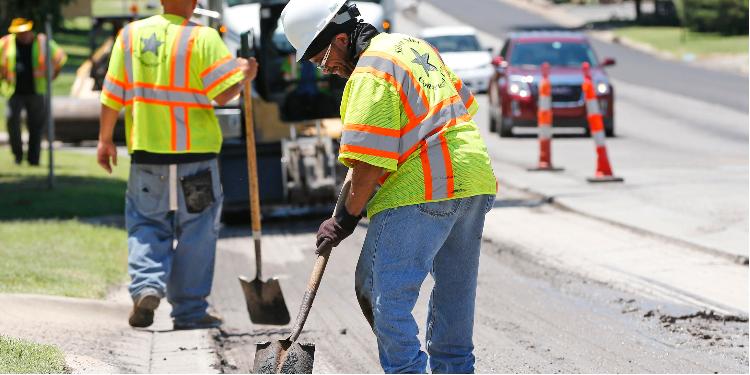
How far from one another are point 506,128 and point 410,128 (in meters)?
18.8

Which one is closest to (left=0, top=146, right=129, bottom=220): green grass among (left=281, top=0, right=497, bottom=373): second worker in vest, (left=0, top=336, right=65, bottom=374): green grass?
(left=0, top=336, right=65, bottom=374): green grass

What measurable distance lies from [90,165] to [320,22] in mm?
15552

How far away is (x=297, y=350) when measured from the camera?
237 inches

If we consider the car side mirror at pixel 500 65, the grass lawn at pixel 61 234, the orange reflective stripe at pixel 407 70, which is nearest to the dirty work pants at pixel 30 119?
the grass lawn at pixel 61 234

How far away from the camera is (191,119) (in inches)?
343

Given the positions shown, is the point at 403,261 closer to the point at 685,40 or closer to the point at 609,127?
the point at 609,127

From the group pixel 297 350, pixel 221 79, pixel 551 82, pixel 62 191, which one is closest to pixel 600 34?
pixel 551 82

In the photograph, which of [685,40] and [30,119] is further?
[685,40]

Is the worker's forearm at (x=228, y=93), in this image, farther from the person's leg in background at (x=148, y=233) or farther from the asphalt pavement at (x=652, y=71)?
the asphalt pavement at (x=652, y=71)

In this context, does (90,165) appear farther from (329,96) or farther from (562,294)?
(562,294)

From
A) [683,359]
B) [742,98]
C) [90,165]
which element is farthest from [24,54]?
[742,98]

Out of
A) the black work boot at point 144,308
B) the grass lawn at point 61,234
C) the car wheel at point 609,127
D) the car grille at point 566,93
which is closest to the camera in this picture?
the black work boot at point 144,308

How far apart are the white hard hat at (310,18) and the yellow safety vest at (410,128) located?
0.63 feet

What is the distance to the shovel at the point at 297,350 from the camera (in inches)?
232
